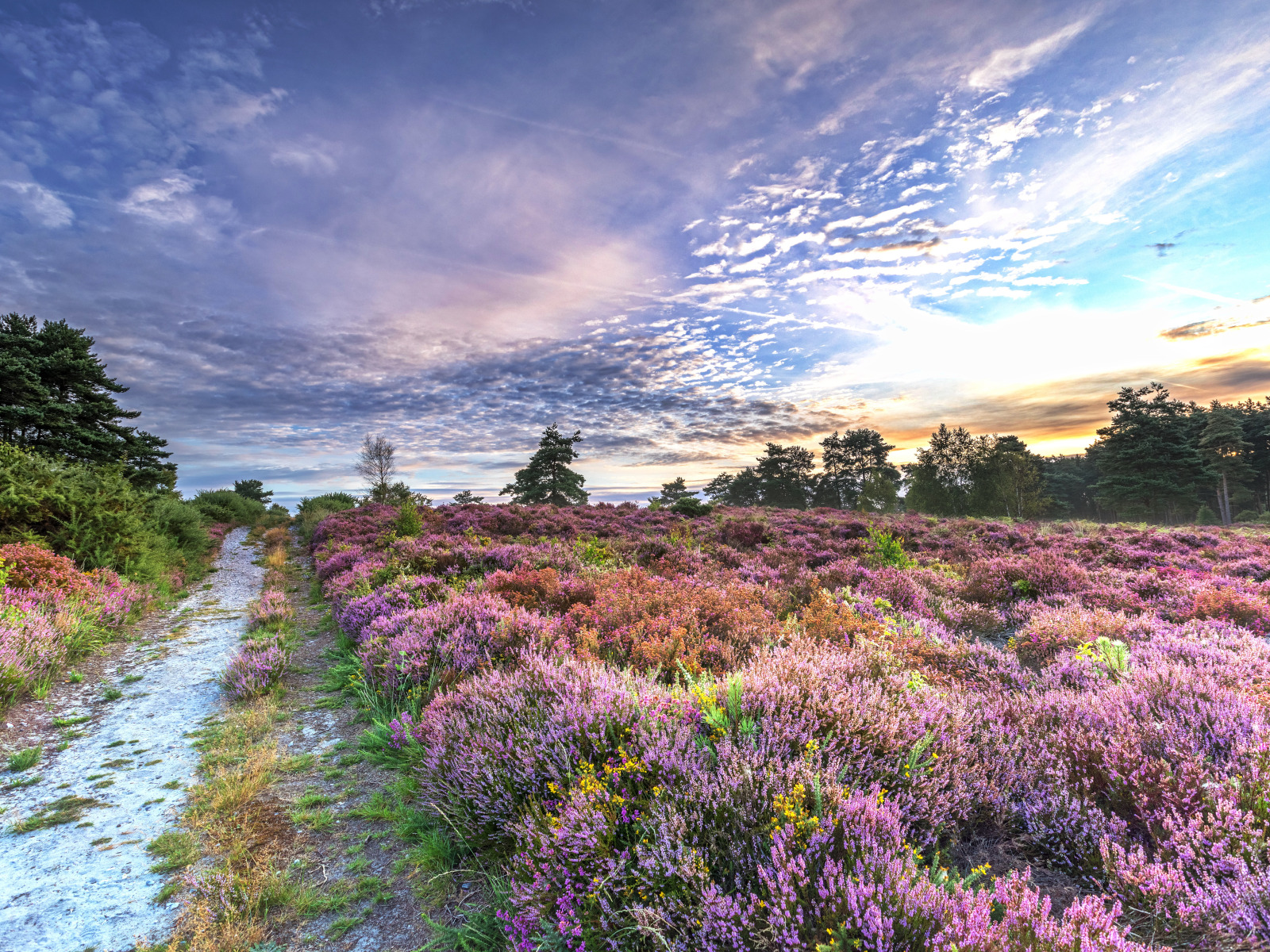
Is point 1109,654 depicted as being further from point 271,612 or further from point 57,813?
point 271,612

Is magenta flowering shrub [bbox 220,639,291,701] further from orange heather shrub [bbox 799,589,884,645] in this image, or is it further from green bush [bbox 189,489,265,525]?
green bush [bbox 189,489,265,525]

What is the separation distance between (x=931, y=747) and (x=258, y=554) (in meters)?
24.3

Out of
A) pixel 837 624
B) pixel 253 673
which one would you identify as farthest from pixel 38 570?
pixel 837 624

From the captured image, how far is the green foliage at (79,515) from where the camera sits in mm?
10250

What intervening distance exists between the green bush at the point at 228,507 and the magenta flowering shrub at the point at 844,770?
3398 centimetres

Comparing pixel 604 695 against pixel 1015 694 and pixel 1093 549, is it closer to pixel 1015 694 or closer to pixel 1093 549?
pixel 1015 694

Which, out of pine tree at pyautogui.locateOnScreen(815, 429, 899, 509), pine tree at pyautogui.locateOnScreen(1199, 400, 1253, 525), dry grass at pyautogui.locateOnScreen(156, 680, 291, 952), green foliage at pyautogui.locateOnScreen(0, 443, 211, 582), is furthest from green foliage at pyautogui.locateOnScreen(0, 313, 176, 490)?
pine tree at pyautogui.locateOnScreen(1199, 400, 1253, 525)

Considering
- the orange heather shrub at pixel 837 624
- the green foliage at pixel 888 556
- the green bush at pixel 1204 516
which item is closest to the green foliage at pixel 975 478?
the green bush at pixel 1204 516

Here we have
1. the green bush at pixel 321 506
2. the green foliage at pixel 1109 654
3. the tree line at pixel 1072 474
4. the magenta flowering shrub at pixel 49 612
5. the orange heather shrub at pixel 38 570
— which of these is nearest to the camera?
the green foliage at pixel 1109 654

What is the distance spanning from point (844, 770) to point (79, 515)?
639 inches

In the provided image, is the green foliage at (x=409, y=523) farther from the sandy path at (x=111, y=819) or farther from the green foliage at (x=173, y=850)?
the green foliage at (x=173, y=850)

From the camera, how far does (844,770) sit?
2.85 metres

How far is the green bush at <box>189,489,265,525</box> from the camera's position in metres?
31.9

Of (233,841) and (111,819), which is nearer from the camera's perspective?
(233,841)
